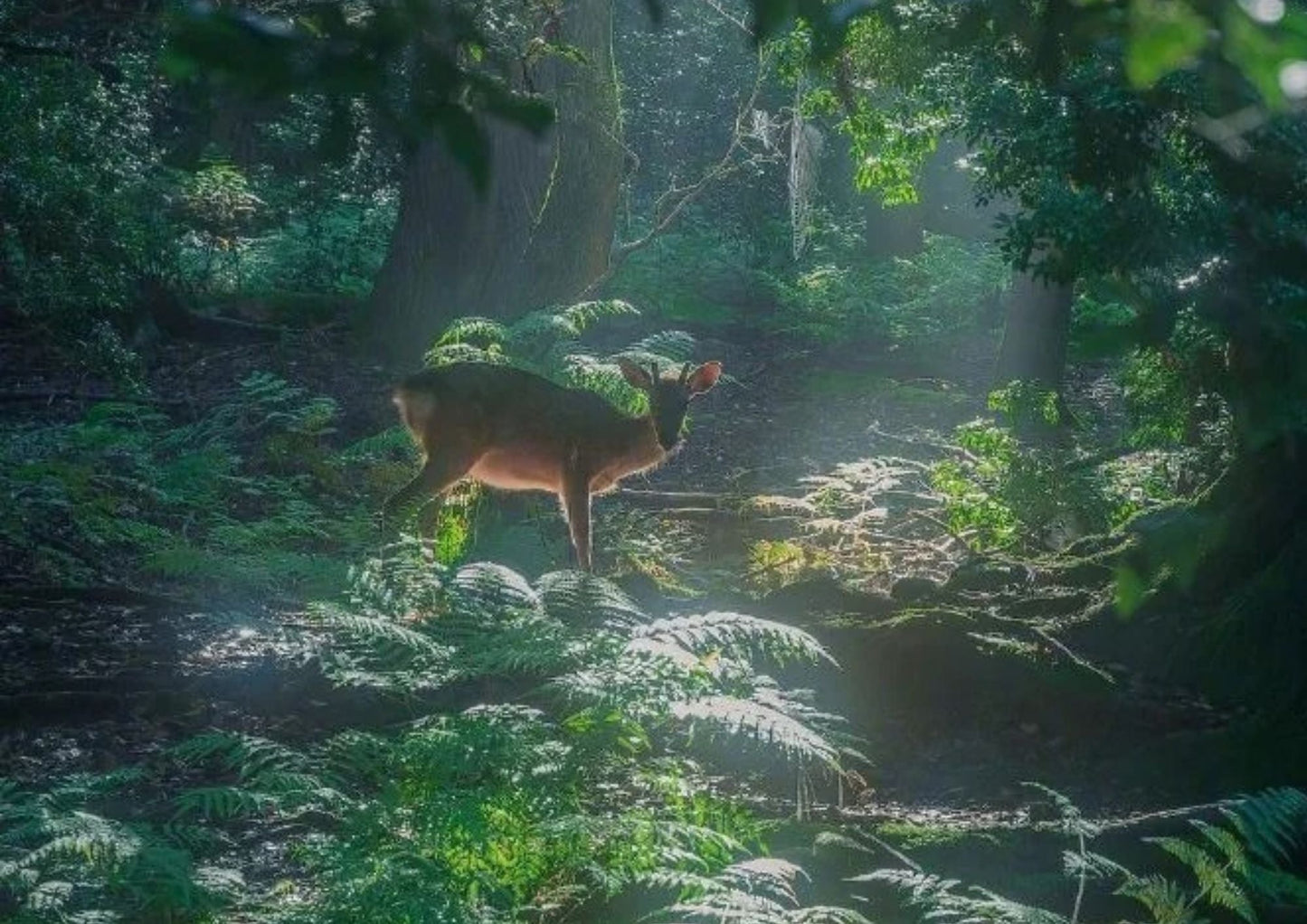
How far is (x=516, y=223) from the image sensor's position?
17.8m

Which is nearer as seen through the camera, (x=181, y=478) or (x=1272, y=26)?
(x=1272, y=26)

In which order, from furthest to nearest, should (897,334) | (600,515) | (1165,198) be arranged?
(897,334)
(600,515)
(1165,198)

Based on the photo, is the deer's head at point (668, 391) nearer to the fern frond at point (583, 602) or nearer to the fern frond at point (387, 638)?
the fern frond at point (583, 602)

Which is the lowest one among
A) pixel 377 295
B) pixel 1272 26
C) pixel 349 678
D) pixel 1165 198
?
pixel 349 678

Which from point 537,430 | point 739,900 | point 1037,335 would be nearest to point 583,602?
point 739,900

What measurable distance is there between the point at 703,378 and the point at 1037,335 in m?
5.36

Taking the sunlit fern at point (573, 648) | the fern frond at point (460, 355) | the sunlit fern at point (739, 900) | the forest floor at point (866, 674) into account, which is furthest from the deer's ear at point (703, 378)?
the sunlit fern at point (739, 900)

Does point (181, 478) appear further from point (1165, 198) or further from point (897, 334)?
point (897, 334)

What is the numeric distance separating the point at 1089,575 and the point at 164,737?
4.31 meters

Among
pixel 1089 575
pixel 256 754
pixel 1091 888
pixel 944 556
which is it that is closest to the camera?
pixel 1091 888

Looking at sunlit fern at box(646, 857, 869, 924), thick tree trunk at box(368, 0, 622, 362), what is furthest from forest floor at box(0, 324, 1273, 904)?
thick tree trunk at box(368, 0, 622, 362)

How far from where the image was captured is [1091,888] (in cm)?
573

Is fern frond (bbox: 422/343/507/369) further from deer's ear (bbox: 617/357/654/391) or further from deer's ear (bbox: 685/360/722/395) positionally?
deer's ear (bbox: 685/360/722/395)

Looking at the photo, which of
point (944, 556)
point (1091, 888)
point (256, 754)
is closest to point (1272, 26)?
point (1091, 888)
